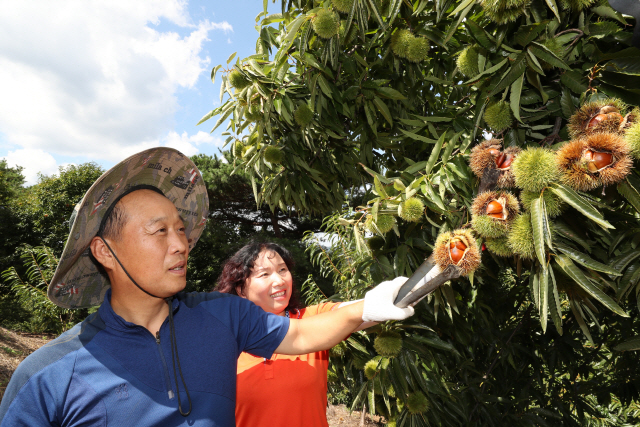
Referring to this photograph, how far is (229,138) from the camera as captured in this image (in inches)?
83.1

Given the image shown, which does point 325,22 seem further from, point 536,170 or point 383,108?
point 536,170

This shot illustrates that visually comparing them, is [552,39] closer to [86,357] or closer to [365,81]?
[365,81]

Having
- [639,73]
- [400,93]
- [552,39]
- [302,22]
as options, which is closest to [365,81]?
[400,93]

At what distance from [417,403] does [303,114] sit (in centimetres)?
119

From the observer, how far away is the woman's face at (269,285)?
1780mm

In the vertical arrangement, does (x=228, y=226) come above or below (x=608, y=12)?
above

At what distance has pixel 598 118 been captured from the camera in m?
0.81

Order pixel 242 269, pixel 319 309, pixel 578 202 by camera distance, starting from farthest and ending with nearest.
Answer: pixel 242 269
pixel 319 309
pixel 578 202

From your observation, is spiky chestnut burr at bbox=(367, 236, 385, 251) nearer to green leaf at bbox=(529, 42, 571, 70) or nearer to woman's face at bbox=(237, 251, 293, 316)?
woman's face at bbox=(237, 251, 293, 316)

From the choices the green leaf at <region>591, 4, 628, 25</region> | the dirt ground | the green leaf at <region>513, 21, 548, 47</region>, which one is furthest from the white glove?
the dirt ground

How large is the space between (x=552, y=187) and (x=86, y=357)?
111cm

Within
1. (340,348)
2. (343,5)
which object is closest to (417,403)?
(340,348)

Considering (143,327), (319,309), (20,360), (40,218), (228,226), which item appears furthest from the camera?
(40,218)

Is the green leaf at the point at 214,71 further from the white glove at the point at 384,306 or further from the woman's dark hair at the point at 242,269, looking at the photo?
the white glove at the point at 384,306
